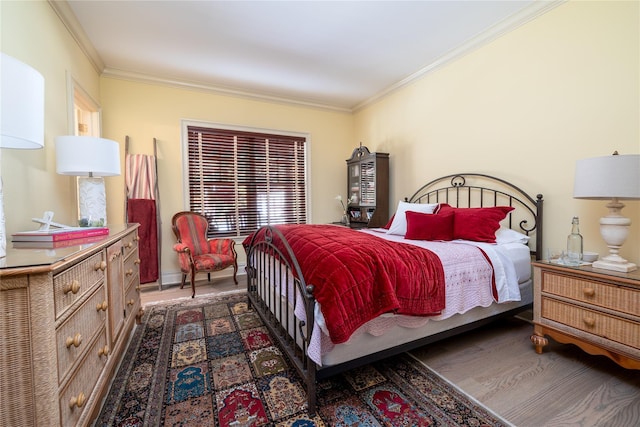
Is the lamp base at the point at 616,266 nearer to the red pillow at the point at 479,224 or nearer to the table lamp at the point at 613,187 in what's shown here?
the table lamp at the point at 613,187

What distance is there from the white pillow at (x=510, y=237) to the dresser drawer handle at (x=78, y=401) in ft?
9.54

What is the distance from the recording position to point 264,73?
11.8 ft

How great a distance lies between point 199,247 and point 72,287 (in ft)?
8.85

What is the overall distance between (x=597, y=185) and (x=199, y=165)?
4238 millimetres

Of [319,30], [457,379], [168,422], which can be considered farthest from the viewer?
[319,30]

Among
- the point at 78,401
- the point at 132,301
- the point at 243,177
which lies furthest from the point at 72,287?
the point at 243,177

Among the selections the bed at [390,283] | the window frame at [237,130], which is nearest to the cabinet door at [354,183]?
the window frame at [237,130]

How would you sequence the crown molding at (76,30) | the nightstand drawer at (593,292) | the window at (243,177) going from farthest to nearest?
the window at (243,177)
the crown molding at (76,30)
the nightstand drawer at (593,292)

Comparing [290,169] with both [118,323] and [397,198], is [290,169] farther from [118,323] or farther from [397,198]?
[118,323]

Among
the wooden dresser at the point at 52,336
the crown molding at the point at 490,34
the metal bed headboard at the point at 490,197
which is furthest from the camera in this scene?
the metal bed headboard at the point at 490,197

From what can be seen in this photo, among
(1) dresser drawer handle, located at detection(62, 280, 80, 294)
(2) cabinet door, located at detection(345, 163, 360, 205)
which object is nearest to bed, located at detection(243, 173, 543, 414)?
(1) dresser drawer handle, located at detection(62, 280, 80, 294)

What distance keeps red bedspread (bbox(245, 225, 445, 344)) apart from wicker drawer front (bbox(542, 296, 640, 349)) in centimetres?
90

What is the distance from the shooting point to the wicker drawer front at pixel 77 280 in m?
1.00

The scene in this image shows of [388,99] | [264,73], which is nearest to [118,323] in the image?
[264,73]
